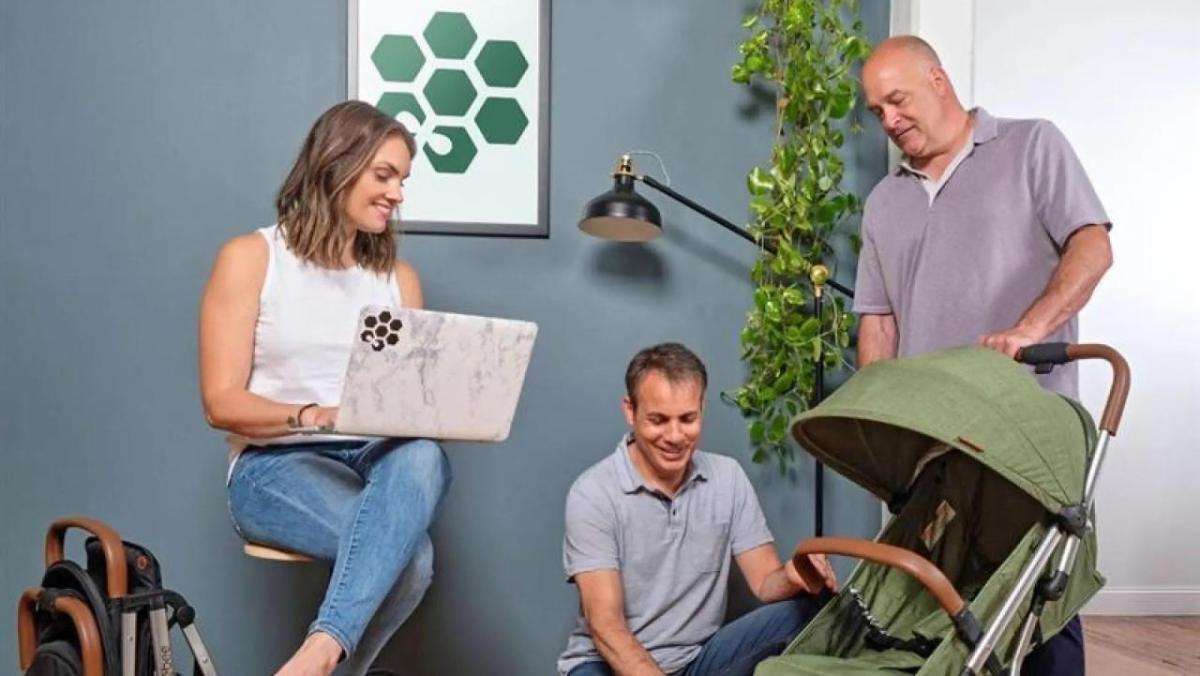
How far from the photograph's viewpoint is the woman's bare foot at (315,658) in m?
1.51

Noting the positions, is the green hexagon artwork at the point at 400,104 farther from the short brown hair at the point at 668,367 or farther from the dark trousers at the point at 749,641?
the dark trousers at the point at 749,641

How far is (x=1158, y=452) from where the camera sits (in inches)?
130

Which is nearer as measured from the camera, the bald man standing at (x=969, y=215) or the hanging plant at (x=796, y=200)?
the bald man standing at (x=969, y=215)

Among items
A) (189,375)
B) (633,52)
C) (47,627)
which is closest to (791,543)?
(633,52)

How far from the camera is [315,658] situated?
5.04ft

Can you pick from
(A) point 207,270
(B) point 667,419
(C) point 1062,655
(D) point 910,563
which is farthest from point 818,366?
(A) point 207,270

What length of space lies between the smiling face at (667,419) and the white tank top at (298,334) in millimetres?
540

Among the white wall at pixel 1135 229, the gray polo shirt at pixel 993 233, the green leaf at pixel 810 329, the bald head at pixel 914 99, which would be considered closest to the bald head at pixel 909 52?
the bald head at pixel 914 99

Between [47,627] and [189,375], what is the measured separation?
1.08 m

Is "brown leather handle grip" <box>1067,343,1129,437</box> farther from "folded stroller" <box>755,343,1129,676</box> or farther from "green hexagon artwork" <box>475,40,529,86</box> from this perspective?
"green hexagon artwork" <box>475,40,529,86</box>

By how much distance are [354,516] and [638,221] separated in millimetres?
958

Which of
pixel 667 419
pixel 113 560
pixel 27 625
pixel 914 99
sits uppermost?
pixel 914 99

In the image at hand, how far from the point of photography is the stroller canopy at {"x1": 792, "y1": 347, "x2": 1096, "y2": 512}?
1371mm

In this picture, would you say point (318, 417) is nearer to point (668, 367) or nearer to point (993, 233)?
point (668, 367)
